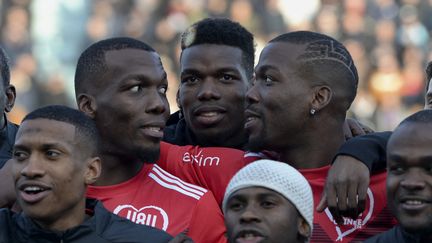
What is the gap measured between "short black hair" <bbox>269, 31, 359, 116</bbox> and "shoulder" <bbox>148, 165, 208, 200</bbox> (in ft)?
2.50

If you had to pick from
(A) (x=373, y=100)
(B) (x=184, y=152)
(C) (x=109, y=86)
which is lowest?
(A) (x=373, y=100)

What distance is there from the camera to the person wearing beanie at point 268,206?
477 cm

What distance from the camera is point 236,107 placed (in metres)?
6.13

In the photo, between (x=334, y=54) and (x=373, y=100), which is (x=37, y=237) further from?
(x=373, y=100)

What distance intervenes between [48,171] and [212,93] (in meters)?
1.39

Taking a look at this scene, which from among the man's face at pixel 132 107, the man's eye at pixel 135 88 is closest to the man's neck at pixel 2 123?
the man's face at pixel 132 107

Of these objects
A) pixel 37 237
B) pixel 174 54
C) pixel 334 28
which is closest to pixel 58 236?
pixel 37 237

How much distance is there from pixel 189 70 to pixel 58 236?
1.56 meters

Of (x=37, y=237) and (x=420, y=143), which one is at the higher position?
(x=420, y=143)

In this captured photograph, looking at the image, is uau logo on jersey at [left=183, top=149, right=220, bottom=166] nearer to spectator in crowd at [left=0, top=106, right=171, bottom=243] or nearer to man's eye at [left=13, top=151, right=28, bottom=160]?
spectator in crowd at [left=0, top=106, right=171, bottom=243]

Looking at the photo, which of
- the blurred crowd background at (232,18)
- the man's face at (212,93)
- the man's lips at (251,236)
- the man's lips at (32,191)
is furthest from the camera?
the blurred crowd background at (232,18)

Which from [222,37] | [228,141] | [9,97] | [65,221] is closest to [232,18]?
[222,37]

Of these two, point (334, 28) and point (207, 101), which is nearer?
point (207, 101)

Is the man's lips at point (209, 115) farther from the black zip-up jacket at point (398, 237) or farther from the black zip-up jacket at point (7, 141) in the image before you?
the black zip-up jacket at point (398, 237)
